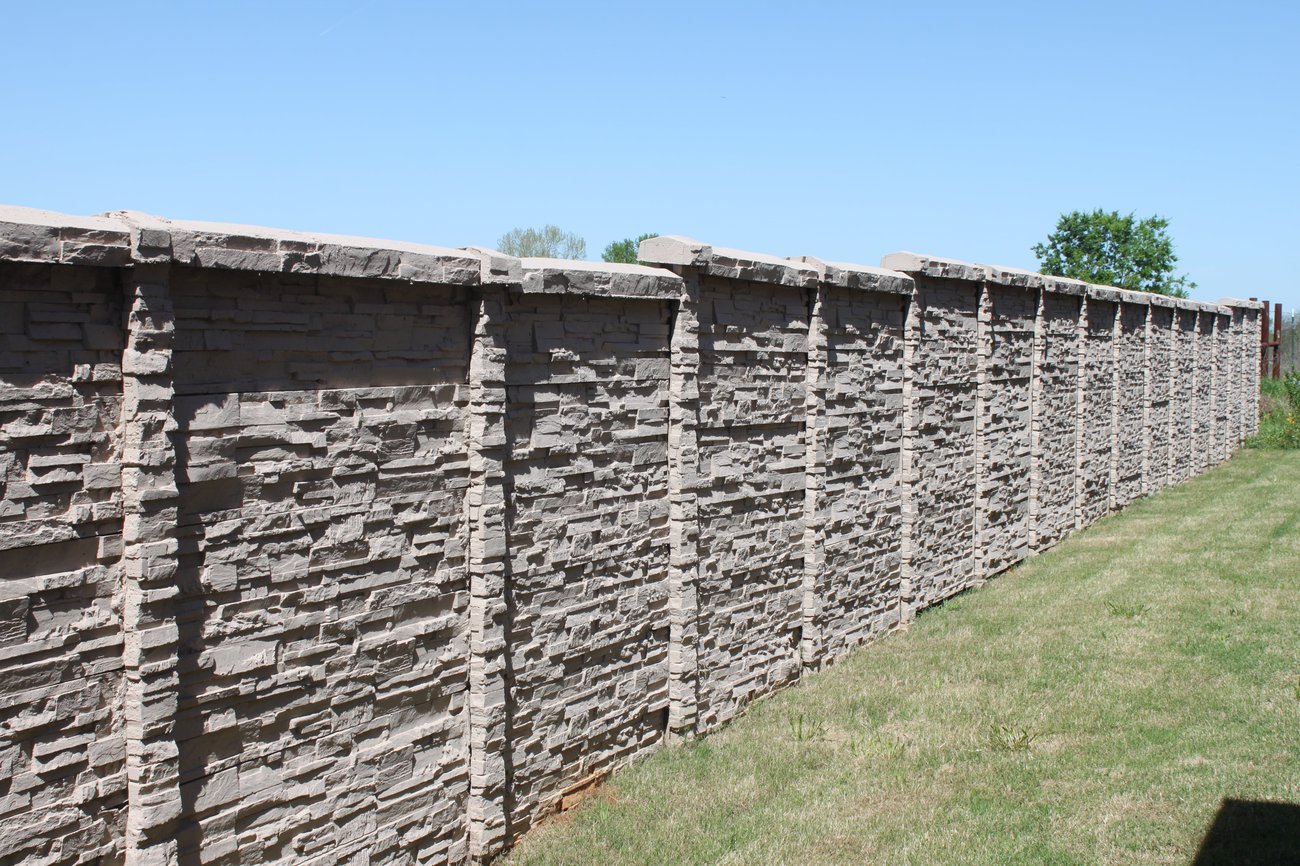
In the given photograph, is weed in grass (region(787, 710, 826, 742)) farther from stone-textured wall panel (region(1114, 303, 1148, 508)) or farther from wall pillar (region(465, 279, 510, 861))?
stone-textured wall panel (region(1114, 303, 1148, 508))

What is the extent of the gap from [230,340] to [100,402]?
1.96 ft

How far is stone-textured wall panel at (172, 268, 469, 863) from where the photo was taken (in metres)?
4.59

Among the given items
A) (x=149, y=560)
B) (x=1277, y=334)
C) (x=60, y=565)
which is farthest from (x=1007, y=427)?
(x=1277, y=334)

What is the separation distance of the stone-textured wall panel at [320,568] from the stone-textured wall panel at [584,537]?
17.8 inches

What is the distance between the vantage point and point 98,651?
4246 millimetres

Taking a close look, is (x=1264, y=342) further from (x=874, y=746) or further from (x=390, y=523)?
(x=390, y=523)

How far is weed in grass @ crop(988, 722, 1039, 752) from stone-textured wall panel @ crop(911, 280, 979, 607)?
9.67 ft

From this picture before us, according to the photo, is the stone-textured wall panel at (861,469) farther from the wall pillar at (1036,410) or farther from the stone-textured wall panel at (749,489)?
the wall pillar at (1036,410)

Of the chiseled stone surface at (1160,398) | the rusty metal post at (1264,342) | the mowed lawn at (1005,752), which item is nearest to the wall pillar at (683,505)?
the mowed lawn at (1005,752)

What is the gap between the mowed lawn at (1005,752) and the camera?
19.9 feet

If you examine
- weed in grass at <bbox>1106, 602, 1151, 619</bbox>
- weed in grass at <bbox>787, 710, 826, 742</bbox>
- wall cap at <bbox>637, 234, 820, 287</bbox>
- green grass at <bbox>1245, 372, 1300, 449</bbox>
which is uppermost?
wall cap at <bbox>637, 234, 820, 287</bbox>

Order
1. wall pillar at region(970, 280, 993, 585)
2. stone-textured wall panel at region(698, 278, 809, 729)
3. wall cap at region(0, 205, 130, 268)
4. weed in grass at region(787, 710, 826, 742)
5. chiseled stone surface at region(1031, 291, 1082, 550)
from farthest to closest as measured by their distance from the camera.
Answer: chiseled stone surface at region(1031, 291, 1082, 550)
wall pillar at region(970, 280, 993, 585)
stone-textured wall panel at region(698, 278, 809, 729)
weed in grass at region(787, 710, 826, 742)
wall cap at region(0, 205, 130, 268)

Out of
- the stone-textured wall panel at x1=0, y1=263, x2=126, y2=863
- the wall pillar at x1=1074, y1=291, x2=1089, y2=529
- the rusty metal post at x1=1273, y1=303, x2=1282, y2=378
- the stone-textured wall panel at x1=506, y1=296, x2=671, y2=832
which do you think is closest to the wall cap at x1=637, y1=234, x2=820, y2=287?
the stone-textured wall panel at x1=506, y1=296, x2=671, y2=832

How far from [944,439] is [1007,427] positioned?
1936 millimetres
